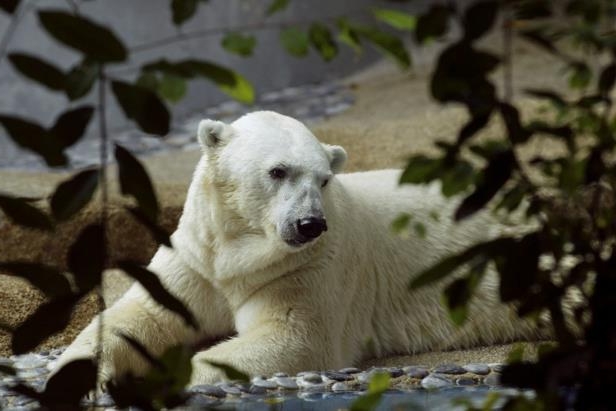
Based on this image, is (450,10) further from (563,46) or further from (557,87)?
(563,46)

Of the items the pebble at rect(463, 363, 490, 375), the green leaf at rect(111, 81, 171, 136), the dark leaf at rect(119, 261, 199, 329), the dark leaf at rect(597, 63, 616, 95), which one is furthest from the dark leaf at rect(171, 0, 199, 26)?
the pebble at rect(463, 363, 490, 375)

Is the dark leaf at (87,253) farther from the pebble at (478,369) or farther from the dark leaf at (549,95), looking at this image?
the pebble at (478,369)

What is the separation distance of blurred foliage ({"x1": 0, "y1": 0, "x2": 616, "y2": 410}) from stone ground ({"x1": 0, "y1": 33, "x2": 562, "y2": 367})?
2.59 metres

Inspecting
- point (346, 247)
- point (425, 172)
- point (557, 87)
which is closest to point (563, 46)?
point (557, 87)

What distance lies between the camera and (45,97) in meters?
9.44

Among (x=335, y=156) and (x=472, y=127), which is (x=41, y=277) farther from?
(x=335, y=156)

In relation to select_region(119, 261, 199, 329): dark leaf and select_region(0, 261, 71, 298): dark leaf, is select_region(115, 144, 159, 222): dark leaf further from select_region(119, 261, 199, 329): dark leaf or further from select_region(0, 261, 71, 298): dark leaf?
select_region(0, 261, 71, 298): dark leaf

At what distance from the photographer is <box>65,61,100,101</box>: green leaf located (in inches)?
57.5

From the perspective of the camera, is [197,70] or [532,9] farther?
[532,9]

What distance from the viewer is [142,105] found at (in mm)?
1424

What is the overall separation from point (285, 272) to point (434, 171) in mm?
2413

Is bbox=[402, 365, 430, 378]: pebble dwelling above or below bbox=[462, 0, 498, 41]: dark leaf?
below

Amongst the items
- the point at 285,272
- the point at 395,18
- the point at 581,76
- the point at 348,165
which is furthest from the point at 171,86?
the point at 348,165

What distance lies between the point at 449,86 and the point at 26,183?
18.2 feet
